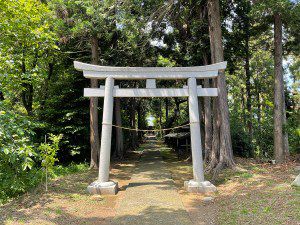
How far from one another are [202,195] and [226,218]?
2.34 metres

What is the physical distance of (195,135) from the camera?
8820 millimetres

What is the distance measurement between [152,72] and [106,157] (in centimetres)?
324

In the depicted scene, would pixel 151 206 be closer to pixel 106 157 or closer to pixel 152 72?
pixel 106 157

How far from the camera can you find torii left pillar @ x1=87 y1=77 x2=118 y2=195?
8.37 meters

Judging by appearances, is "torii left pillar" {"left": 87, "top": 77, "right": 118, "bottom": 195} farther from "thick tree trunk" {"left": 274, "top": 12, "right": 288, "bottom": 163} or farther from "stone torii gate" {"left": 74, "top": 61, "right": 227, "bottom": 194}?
"thick tree trunk" {"left": 274, "top": 12, "right": 288, "bottom": 163}

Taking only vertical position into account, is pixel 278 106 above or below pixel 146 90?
below

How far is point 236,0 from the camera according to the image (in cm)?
1355

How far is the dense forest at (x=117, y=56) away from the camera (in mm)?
9258

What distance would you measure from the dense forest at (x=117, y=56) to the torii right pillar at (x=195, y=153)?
202cm

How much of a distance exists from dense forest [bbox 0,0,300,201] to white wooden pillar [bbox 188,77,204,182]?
2022 mm

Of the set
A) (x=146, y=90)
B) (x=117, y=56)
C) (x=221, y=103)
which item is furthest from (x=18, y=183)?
(x=117, y=56)

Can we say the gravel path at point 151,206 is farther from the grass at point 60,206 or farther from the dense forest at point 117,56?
the dense forest at point 117,56

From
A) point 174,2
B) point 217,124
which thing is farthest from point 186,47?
point 217,124

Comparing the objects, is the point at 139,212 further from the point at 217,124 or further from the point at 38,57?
the point at 38,57
